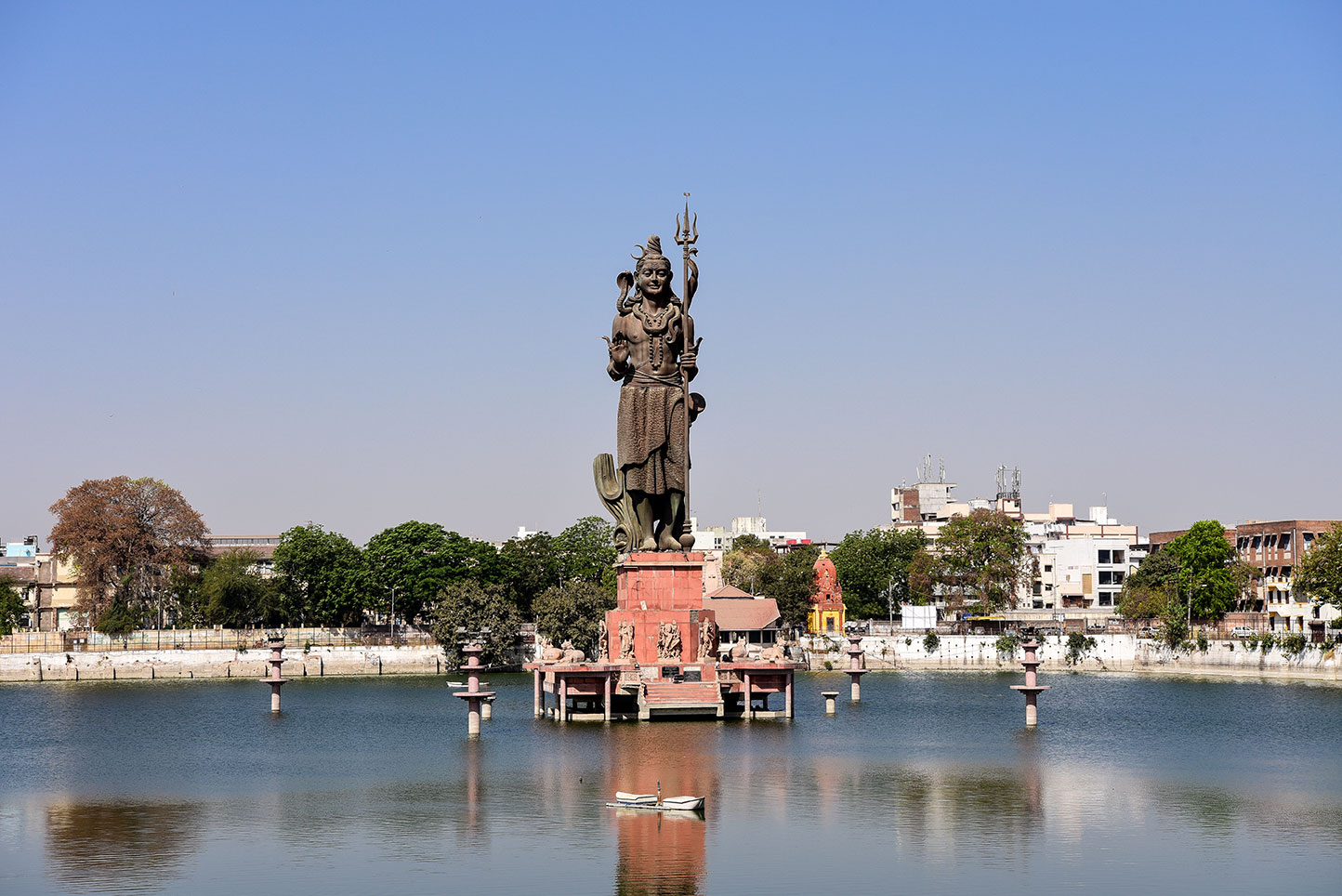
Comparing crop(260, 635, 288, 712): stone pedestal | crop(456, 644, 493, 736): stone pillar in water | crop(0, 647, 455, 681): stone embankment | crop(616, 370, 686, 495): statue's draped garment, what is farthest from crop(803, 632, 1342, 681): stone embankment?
crop(456, 644, 493, 736): stone pillar in water

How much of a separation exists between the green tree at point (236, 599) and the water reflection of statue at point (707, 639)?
6511 centimetres

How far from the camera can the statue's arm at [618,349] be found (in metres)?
66.0

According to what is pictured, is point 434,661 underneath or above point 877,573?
underneath

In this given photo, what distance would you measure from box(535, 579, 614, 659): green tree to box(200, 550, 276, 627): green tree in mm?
28500

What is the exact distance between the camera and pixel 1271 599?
13000cm

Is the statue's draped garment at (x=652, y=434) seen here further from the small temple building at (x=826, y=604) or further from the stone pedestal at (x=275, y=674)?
the small temple building at (x=826, y=604)

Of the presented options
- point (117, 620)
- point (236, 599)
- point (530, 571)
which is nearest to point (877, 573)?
point (530, 571)

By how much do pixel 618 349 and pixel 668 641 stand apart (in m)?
11.9

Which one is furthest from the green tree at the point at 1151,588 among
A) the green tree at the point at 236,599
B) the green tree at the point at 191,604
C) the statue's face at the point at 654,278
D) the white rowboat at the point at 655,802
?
the white rowboat at the point at 655,802

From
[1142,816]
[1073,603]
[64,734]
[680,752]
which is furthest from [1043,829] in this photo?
[1073,603]

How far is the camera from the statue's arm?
66000mm

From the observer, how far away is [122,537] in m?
112

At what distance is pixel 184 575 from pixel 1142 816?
91.6 meters

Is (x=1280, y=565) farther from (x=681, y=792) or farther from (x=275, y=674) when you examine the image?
(x=681, y=792)
